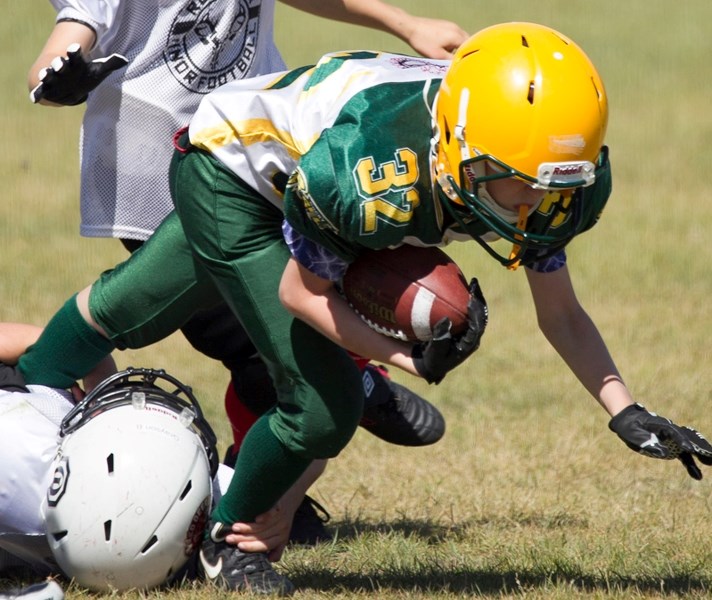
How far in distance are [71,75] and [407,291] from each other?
4.38 feet

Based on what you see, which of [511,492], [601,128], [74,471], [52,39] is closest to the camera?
[601,128]

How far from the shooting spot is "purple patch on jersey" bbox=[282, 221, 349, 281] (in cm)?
346

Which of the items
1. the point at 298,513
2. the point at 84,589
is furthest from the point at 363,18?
the point at 84,589

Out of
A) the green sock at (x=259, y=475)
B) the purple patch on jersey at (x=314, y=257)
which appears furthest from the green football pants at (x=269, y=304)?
the purple patch on jersey at (x=314, y=257)

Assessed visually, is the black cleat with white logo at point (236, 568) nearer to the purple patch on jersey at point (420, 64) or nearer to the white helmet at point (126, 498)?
the white helmet at point (126, 498)

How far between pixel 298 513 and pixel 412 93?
1.60m

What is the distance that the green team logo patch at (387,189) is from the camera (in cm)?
323

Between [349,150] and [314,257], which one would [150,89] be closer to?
[314,257]

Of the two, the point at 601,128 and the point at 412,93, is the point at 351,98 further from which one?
the point at 601,128

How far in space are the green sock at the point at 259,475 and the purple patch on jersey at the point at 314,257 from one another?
538 mm

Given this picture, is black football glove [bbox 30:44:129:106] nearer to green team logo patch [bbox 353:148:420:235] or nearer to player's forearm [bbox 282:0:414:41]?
player's forearm [bbox 282:0:414:41]

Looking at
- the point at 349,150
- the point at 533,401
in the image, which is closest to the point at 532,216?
the point at 349,150

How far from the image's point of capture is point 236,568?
3.84 m

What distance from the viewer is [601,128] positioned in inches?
127
